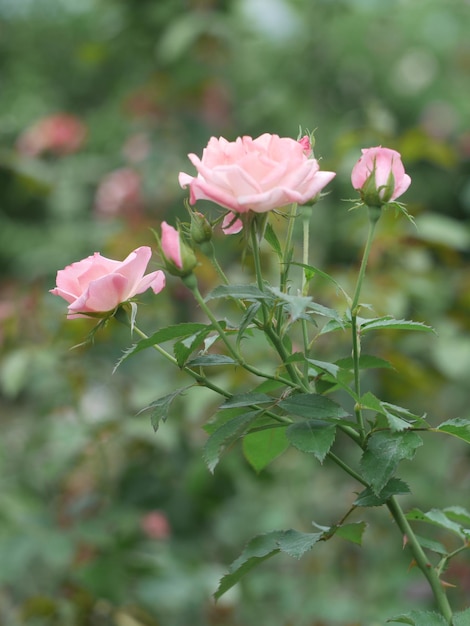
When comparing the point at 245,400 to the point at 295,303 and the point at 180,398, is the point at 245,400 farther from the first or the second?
the point at 180,398

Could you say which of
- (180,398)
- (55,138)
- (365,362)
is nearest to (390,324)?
(365,362)

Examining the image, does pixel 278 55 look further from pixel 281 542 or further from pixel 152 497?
pixel 281 542

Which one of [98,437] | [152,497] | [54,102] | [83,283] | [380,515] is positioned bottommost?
[54,102]

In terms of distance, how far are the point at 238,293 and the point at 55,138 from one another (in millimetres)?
1762

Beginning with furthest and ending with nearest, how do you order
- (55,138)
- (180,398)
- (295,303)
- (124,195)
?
(55,138) < (124,195) < (180,398) < (295,303)

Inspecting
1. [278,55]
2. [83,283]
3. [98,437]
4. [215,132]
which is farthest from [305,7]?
[83,283]

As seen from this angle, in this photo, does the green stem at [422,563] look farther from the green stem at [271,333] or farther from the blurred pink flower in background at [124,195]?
the blurred pink flower in background at [124,195]

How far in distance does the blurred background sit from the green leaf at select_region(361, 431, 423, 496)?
474mm

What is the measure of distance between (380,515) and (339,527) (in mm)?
1251

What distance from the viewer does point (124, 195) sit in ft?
6.07

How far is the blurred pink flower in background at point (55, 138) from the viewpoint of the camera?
213cm

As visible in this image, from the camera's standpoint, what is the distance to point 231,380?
1.16m

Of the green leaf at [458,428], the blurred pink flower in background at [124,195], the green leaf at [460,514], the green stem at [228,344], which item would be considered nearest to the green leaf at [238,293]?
the green stem at [228,344]

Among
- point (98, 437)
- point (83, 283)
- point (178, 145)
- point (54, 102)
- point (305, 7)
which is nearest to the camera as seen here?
point (83, 283)
